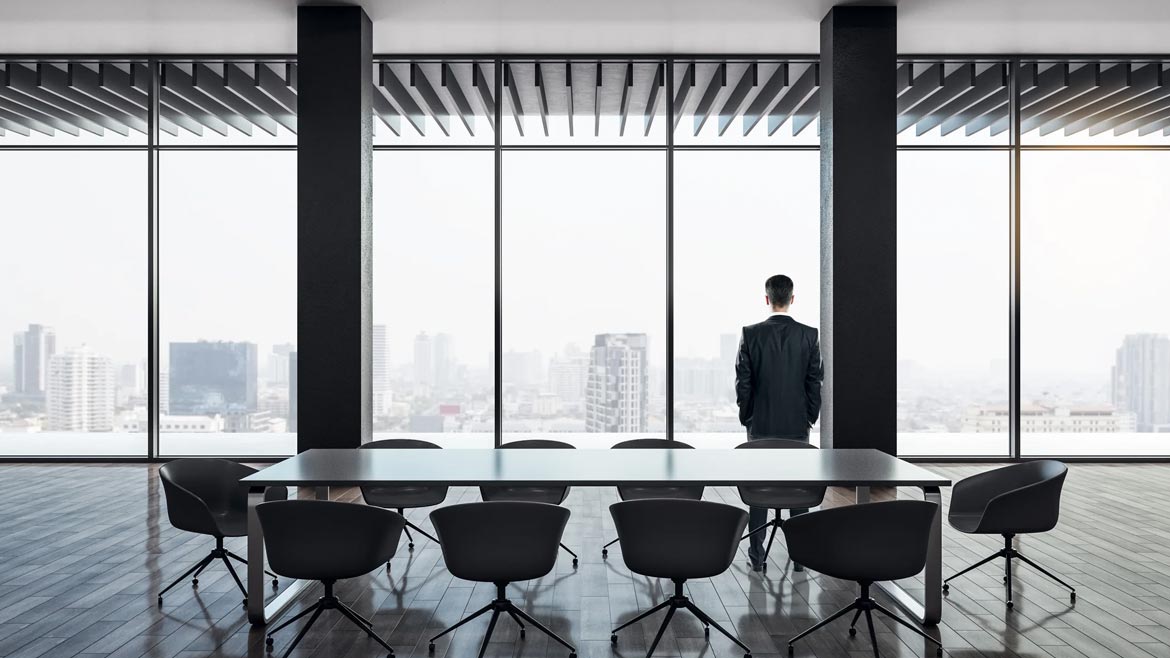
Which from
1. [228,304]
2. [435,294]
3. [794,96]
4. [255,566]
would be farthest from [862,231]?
[228,304]

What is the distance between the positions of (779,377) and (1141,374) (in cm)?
603

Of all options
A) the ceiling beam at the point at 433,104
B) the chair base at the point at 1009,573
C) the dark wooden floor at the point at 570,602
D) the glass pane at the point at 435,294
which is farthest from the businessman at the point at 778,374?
the ceiling beam at the point at 433,104

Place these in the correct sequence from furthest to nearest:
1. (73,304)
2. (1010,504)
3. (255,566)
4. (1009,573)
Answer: (73,304), (1009,573), (1010,504), (255,566)

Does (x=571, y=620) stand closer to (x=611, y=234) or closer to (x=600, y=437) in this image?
(x=600, y=437)

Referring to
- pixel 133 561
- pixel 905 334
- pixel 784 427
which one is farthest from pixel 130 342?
pixel 905 334

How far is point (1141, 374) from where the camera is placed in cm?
830

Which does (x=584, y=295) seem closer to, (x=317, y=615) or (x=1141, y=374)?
(x=317, y=615)

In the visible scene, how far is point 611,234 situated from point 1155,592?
5256mm

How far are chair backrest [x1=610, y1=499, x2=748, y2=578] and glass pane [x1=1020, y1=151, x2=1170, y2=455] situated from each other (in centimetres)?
630

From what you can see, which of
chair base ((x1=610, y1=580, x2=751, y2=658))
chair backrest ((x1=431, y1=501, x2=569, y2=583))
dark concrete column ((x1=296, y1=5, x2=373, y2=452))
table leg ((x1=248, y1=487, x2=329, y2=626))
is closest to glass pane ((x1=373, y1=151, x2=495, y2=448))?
dark concrete column ((x1=296, y1=5, x2=373, y2=452))

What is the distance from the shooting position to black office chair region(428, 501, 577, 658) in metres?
3.14

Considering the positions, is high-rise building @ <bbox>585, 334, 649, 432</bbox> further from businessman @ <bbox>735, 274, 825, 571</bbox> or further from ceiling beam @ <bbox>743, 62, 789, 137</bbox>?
businessman @ <bbox>735, 274, 825, 571</bbox>

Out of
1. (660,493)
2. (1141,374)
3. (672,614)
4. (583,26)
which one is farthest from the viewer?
(1141,374)

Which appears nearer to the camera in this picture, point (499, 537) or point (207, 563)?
Result: point (499, 537)
